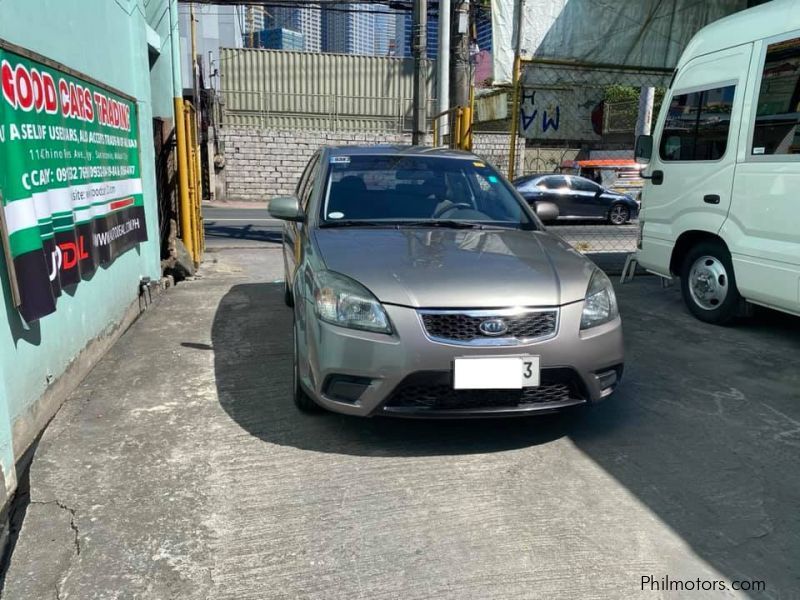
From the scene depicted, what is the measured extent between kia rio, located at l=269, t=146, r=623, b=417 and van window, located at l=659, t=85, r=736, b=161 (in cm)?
276

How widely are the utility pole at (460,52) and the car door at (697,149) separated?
3.69 metres

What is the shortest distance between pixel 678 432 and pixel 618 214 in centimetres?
1557

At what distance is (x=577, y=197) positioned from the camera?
1764cm

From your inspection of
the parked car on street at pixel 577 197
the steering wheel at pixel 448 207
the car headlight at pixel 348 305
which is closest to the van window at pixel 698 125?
the steering wheel at pixel 448 207

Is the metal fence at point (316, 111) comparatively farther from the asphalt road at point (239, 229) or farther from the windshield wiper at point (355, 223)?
the windshield wiper at point (355, 223)

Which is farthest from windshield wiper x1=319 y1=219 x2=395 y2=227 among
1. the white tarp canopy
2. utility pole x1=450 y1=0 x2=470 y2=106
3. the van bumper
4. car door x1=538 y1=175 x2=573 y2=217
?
car door x1=538 y1=175 x2=573 y2=217

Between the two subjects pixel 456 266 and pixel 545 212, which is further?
pixel 545 212

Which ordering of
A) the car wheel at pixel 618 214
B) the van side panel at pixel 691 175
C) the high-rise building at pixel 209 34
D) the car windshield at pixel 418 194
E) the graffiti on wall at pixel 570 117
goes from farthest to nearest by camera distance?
Answer: the graffiti on wall at pixel 570 117 < the high-rise building at pixel 209 34 < the car wheel at pixel 618 214 < the van side panel at pixel 691 175 < the car windshield at pixel 418 194

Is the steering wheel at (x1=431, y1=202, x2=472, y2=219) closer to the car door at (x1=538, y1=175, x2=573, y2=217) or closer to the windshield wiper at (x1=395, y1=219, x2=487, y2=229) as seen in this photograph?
the windshield wiper at (x1=395, y1=219, x2=487, y2=229)

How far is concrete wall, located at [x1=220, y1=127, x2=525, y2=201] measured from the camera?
954 inches

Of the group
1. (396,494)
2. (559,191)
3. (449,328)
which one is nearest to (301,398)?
(396,494)

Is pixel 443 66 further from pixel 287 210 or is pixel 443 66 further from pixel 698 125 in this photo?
pixel 287 210

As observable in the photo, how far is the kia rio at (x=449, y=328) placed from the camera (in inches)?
119

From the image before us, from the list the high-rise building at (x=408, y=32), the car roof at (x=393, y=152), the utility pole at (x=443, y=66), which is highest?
the high-rise building at (x=408, y=32)
